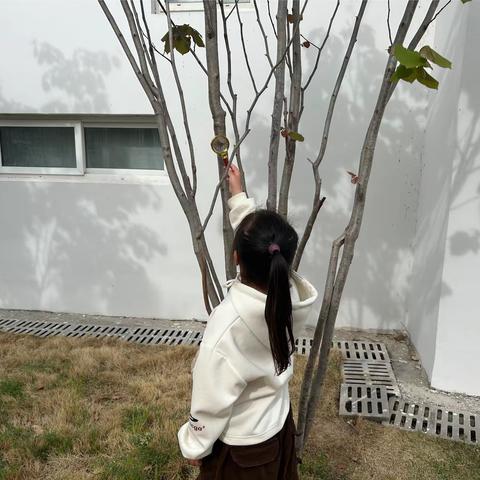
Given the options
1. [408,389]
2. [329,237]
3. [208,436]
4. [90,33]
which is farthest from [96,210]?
[208,436]

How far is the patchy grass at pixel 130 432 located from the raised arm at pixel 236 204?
4.80 feet

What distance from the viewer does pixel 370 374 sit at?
11.5 feet

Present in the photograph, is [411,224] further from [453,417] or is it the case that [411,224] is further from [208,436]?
[208,436]

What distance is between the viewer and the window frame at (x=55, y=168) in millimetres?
4543

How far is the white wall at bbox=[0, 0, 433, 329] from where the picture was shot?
3.95 m

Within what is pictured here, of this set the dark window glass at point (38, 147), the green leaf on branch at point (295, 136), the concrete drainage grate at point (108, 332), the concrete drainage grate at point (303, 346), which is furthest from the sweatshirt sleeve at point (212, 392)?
the dark window glass at point (38, 147)

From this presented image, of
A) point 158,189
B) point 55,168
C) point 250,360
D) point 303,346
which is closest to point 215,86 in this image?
point 250,360

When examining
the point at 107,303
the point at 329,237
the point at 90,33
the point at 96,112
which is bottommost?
the point at 107,303

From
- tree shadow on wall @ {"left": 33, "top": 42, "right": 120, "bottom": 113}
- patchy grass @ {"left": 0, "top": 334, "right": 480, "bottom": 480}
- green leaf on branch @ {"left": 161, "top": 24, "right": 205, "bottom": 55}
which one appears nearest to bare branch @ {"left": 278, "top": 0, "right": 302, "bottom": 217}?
green leaf on branch @ {"left": 161, "top": 24, "right": 205, "bottom": 55}

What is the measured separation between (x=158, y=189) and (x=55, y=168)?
1137 mm

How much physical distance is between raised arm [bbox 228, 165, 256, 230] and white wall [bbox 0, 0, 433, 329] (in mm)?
2177

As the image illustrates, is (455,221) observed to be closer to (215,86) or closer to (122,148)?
(215,86)

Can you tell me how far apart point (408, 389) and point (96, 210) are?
3115 millimetres

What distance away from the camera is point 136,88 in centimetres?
421
